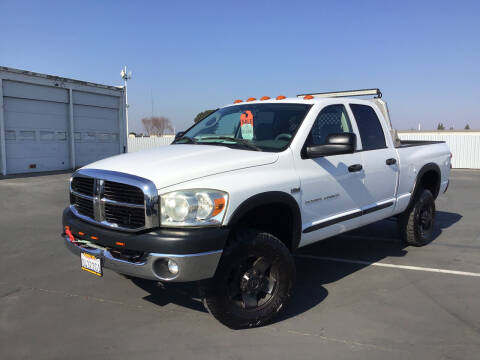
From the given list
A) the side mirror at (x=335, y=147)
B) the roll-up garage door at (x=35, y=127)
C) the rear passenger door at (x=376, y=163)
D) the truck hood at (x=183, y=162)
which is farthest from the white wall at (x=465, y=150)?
the truck hood at (x=183, y=162)

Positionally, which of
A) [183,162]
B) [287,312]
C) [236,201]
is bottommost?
[287,312]

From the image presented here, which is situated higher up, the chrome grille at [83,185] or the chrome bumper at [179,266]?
the chrome grille at [83,185]

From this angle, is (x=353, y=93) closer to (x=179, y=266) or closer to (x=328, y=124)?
(x=328, y=124)

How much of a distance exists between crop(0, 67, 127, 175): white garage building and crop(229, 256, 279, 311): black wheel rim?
16.2 meters

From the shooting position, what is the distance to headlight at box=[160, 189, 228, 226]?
3000 millimetres

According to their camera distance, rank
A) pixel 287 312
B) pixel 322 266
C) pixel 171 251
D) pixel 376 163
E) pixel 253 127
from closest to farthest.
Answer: pixel 171 251
pixel 287 312
pixel 253 127
pixel 376 163
pixel 322 266

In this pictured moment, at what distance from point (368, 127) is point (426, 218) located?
6.71 feet

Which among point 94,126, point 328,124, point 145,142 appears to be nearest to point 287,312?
point 328,124

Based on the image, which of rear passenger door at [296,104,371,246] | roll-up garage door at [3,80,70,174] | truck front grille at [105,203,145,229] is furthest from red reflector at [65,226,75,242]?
roll-up garage door at [3,80,70,174]

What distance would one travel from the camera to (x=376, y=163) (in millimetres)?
4758

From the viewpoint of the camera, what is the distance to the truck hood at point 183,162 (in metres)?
3.10

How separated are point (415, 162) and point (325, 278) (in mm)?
2099

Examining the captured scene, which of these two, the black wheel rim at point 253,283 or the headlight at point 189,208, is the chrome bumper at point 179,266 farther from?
the black wheel rim at point 253,283

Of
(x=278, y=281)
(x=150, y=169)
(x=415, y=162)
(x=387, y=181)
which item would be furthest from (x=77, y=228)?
(x=415, y=162)
